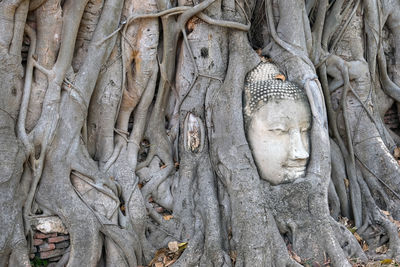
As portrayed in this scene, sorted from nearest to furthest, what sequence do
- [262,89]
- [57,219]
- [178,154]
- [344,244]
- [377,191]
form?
1. [57,219]
2. [344,244]
3. [262,89]
4. [178,154]
5. [377,191]

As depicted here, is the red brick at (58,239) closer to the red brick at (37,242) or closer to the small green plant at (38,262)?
the red brick at (37,242)

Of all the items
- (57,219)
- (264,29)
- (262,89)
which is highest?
(264,29)

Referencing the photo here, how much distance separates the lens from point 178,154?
377 cm

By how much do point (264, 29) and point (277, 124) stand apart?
1327 mm

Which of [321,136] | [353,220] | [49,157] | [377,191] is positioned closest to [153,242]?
[49,157]

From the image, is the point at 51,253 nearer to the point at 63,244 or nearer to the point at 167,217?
the point at 63,244

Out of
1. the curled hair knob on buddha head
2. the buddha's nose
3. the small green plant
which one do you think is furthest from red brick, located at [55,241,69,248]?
the buddha's nose

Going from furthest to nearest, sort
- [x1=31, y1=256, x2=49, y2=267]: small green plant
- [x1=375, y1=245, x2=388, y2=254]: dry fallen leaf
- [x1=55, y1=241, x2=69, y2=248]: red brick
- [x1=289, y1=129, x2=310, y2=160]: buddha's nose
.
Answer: [x1=375, y1=245, x2=388, y2=254]: dry fallen leaf → [x1=289, y1=129, x2=310, y2=160]: buddha's nose → [x1=55, y1=241, x2=69, y2=248]: red brick → [x1=31, y1=256, x2=49, y2=267]: small green plant

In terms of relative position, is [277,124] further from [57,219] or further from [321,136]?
[57,219]

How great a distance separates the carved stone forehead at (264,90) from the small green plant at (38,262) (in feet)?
6.59

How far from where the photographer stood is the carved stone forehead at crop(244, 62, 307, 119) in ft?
11.4

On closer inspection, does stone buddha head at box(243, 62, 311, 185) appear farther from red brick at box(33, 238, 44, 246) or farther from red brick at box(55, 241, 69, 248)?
red brick at box(33, 238, 44, 246)

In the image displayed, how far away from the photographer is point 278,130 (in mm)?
3391

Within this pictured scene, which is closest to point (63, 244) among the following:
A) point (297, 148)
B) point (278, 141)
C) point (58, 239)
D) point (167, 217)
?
point (58, 239)
